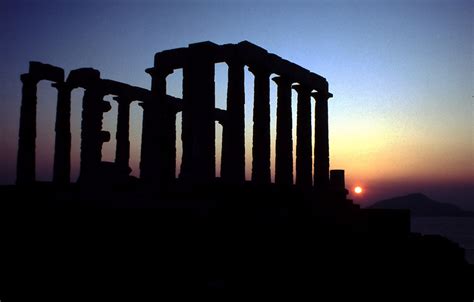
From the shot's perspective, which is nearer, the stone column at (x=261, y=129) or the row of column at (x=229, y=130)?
the row of column at (x=229, y=130)

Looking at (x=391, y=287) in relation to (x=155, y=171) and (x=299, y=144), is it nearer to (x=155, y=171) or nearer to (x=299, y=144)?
(x=155, y=171)

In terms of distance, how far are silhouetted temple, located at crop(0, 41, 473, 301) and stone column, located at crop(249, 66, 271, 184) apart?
0.09 meters

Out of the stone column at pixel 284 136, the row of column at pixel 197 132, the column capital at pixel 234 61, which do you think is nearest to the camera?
the row of column at pixel 197 132

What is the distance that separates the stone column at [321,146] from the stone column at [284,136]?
573cm

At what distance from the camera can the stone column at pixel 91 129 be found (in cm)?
4031

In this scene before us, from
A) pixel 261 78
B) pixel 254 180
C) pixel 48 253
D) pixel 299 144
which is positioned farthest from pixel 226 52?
pixel 48 253

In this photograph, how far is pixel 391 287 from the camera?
761 inches

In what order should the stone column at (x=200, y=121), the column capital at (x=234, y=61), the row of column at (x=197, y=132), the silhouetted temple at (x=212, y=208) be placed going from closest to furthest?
the silhouetted temple at (x=212, y=208) < the stone column at (x=200, y=121) < the row of column at (x=197, y=132) < the column capital at (x=234, y=61)

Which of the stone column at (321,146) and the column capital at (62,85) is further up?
the column capital at (62,85)

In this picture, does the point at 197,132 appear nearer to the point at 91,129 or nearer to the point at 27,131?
the point at 91,129

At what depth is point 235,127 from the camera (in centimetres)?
3170

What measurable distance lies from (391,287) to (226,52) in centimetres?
1777

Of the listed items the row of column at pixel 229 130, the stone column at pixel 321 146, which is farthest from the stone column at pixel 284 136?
the stone column at pixel 321 146

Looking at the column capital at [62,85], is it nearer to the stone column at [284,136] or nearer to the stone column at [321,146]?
the stone column at [284,136]
